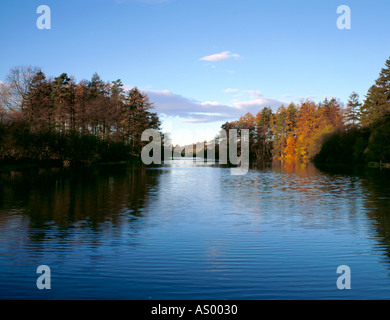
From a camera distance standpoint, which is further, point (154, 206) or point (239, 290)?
point (154, 206)

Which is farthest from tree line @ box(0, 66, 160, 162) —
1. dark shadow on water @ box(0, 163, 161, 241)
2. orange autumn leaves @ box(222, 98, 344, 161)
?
orange autumn leaves @ box(222, 98, 344, 161)

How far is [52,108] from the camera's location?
62.7 metres

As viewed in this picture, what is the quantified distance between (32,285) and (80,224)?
209 inches

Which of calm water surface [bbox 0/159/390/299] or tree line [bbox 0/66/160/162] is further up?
tree line [bbox 0/66/160/162]

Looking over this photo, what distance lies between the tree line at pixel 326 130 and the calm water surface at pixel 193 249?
152 ft

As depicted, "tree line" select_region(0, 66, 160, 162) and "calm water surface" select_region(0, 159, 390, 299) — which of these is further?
"tree line" select_region(0, 66, 160, 162)

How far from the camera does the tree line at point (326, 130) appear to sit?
196 ft

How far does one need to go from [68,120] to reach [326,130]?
49199mm

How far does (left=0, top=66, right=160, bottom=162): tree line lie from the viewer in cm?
4112

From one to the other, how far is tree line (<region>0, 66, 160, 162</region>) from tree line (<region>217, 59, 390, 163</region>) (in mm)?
35915

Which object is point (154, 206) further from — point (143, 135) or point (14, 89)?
point (143, 135)

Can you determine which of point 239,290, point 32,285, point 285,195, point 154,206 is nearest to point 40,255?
point 32,285

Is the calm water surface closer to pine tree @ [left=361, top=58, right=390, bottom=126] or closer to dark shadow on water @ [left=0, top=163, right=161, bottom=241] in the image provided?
dark shadow on water @ [left=0, top=163, right=161, bottom=241]

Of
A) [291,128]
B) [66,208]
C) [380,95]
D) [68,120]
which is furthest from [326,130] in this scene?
[66,208]
